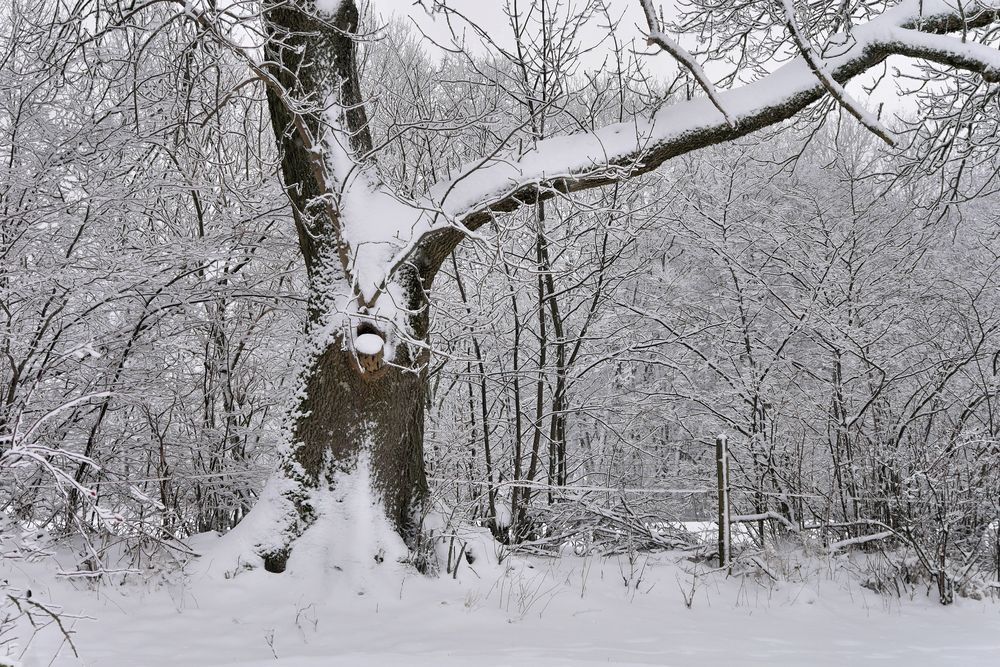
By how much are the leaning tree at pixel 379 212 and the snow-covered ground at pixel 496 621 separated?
0.40m

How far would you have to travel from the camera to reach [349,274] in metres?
4.75

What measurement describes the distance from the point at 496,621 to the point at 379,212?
263 centimetres

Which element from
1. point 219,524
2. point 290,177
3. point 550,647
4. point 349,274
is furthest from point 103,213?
point 550,647

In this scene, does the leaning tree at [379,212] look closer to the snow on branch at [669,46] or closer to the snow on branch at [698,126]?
the snow on branch at [698,126]

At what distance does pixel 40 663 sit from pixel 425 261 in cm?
306

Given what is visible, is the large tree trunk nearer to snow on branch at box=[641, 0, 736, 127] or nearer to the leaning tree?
the leaning tree

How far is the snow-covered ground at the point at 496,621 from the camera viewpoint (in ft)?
11.1

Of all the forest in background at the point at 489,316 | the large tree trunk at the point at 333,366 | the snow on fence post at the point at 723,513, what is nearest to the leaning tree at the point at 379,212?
the large tree trunk at the point at 333,366

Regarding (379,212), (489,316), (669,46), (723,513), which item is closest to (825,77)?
(669,46)

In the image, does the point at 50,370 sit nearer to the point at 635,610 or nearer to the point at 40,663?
the point at 40,663

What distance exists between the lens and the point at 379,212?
482 cm

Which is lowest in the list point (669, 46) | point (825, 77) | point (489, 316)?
point (489, 316)

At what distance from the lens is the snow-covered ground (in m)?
3.37

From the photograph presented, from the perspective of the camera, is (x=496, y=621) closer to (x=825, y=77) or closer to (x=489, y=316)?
(x=489, y=316)
